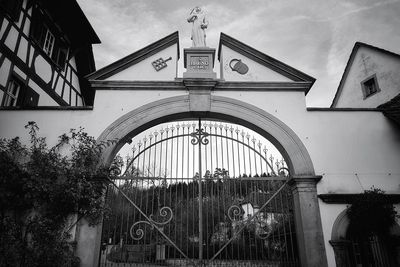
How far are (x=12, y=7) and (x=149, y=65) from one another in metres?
4.18

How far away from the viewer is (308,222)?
5.88 m

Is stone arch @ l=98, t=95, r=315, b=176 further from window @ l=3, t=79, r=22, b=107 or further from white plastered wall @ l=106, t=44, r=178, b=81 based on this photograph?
window @ l=3, t=79, r=22, b=107

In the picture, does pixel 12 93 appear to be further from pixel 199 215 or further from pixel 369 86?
pixel 369 86

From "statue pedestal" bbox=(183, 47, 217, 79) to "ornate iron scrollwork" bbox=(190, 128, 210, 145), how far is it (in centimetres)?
131

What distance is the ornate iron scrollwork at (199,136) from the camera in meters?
6.81

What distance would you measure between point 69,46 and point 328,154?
9416 mm

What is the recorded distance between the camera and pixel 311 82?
7.16 metres

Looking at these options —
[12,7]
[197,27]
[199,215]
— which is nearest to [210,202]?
[199,215]

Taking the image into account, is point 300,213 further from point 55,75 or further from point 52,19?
point 52,19

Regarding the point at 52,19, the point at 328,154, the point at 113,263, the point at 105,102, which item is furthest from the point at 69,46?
the point at 328,154

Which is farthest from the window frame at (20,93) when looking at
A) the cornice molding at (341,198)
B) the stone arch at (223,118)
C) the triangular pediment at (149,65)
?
the cornice molding at (341,198)

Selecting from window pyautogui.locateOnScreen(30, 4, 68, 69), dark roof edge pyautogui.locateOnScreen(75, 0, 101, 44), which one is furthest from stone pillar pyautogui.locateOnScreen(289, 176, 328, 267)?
dark roof edge pyautogui.locateOnScreen(75, 0, 101, 44)

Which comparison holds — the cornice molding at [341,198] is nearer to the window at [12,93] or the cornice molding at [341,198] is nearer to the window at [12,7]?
the window at [12,93]

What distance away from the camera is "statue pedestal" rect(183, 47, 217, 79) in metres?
7.19
